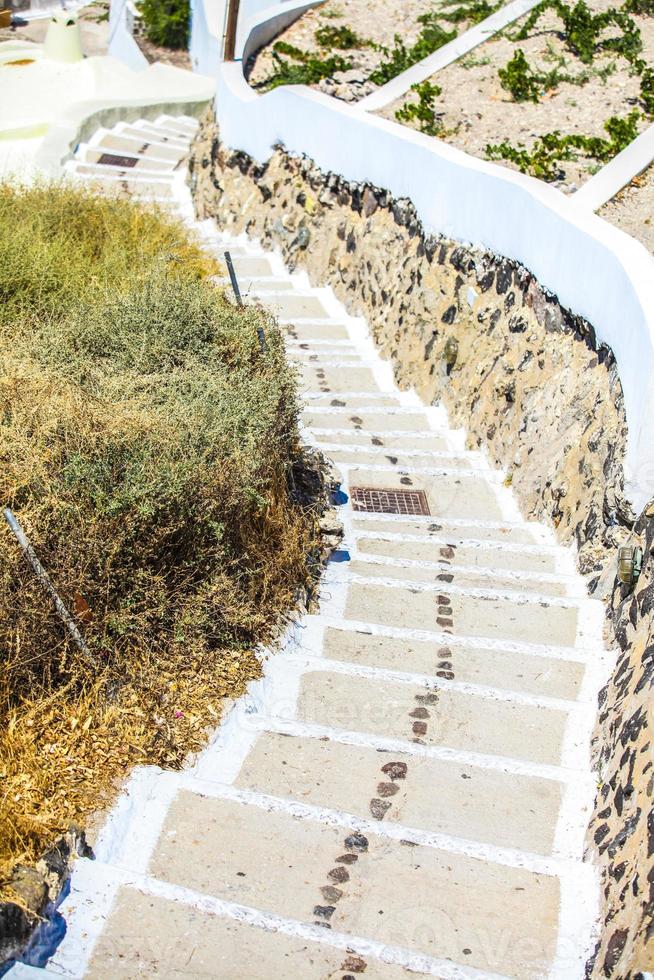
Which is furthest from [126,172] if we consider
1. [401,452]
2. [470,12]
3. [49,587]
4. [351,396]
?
[49,587]

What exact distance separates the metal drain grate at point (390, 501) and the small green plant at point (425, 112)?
4898 millimetres

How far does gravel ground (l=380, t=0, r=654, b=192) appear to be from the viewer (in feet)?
36.9

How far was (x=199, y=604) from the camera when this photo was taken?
6.34 m

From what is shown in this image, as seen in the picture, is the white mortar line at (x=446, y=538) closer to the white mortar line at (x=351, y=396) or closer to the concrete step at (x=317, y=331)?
the white mortar line at (x=351, y=396)

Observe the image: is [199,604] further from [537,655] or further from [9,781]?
[537,655]

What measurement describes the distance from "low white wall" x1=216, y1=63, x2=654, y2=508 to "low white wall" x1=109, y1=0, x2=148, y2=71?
10.1 metres

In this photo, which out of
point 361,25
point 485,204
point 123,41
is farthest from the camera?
point 123,41

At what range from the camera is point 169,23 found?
25516 mm

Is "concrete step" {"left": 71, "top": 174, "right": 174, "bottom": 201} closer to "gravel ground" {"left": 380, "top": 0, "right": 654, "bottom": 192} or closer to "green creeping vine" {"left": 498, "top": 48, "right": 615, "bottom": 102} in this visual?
"gravel ground" {"left": 380, "top": 0, "right": 654, "bottom": 192}

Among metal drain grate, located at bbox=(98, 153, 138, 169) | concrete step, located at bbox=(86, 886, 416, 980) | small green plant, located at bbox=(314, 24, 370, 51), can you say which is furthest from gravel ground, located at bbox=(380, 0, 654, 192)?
concrete step, located at bbox=(86, 886, 416, 980)

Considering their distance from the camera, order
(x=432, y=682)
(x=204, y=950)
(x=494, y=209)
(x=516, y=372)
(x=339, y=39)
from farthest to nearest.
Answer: (x=339, y=39) → (x=494, y=209) → (x=516, y=372) → (x=432, y=682) → (x=204, y=950)

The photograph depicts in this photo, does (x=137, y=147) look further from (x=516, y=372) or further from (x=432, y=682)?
(x=432, y=682)

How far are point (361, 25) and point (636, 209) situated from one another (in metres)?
7.94

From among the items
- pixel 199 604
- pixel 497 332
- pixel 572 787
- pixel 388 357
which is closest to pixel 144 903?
pixel 199 604
